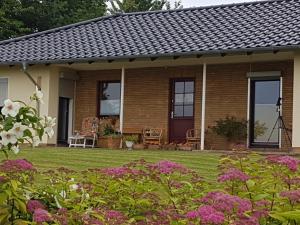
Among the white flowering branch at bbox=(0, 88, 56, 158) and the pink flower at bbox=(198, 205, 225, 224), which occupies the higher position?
the white flowering branch at bbox=(0, 88, 56, 158)

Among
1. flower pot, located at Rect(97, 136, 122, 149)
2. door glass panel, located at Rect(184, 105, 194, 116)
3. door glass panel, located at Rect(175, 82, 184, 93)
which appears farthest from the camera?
door glass panel, located at Rect(175, 82, 184, 93)

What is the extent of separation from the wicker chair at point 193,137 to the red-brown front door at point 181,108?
0.30 m

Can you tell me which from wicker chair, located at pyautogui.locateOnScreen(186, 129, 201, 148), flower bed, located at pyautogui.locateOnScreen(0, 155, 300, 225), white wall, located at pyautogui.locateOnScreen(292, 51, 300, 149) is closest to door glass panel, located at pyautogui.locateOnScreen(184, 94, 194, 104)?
wicker chair, located at pyautogui.locateOnScreen(186, 129, 201, 148)

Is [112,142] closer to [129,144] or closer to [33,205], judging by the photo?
[129,144]

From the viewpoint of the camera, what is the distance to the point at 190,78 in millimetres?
18125

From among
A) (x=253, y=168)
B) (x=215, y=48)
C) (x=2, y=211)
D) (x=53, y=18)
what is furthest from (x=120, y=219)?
(x=53, y=18)

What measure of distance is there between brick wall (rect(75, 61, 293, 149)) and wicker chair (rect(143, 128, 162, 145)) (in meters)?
0.26

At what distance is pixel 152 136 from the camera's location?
701 inches

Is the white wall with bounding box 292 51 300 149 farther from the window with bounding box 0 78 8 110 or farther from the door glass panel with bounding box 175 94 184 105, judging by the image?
the window with bounding box 0 78 8 110

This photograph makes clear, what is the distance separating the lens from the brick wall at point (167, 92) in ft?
55.6

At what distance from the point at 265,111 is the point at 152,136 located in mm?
3354

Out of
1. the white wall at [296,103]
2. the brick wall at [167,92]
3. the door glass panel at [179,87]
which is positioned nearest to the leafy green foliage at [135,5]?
the brick wall at [167,92]

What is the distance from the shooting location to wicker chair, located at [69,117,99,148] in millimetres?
18188

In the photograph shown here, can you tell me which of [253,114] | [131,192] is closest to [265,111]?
[253,114]
